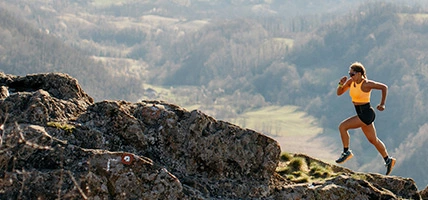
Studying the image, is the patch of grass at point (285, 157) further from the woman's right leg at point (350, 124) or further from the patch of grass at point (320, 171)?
the woman's right leg at point (350, 124)

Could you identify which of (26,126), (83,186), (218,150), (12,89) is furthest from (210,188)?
(12,89)

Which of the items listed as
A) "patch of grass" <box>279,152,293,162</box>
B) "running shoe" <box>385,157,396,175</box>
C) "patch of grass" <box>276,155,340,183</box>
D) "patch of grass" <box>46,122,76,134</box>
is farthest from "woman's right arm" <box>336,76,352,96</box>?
"patch of grass" <box>46,122,76,134</box>

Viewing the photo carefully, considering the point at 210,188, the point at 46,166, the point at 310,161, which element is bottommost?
the point at 310,161

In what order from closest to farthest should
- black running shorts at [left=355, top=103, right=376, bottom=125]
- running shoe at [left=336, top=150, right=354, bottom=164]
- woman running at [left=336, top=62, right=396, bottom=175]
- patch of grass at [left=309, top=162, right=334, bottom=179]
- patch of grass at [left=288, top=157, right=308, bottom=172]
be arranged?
patch of grass at [left=309, top=162, right=334, bottom=179], patch of grass at [left=288, top=157, right=308, bottom=172], woman running at [left=336, top=62, right=396, bottom=175], black running shorts at [left=355, top=103, right=376, bottom=125], running shoe at [left=336, top=150, right=354, bottom=164]

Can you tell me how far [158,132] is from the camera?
49.0 feet

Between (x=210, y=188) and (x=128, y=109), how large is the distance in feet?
9.08

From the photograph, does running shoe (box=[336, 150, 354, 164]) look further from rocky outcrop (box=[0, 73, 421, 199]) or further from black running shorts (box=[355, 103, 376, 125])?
rocky outcrop (box=[0, 73, 421, 199])

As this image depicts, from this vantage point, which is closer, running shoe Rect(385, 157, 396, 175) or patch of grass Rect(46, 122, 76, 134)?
patch of grass Rect(46, 122, 76, 134)

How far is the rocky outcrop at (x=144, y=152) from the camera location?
12867 millimetres

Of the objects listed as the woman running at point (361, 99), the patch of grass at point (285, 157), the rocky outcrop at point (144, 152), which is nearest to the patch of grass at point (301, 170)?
the patch of grass at point (285, 157)

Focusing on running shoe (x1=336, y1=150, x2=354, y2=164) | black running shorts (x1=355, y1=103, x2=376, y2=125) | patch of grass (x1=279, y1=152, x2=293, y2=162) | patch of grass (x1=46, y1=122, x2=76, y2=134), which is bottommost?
patch of grass (x1=279, y1=152, x2=293, y2=162)

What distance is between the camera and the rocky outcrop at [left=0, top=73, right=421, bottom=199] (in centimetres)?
1287

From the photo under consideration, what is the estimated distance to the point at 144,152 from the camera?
1459 cm

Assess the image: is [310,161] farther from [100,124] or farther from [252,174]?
[100,124]
